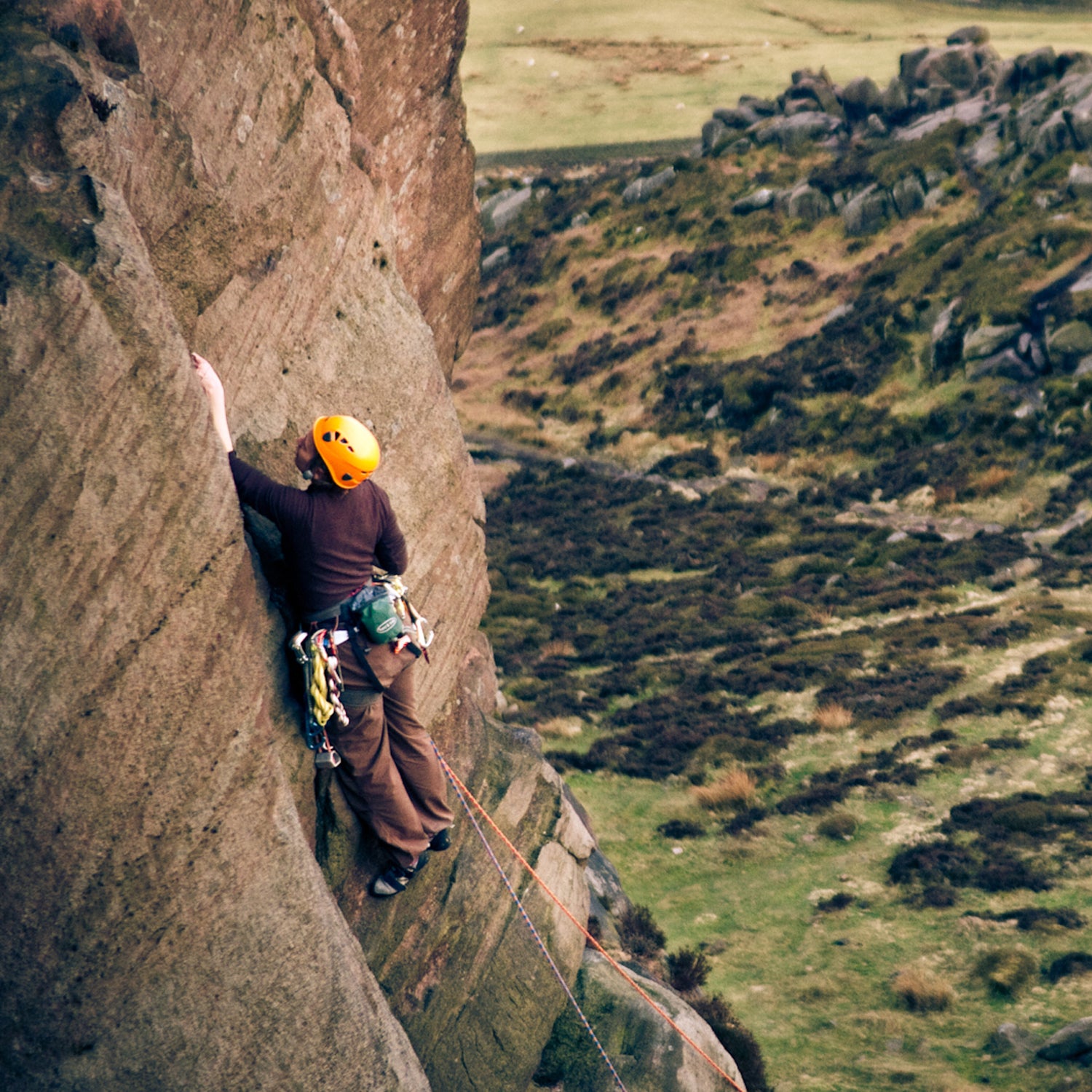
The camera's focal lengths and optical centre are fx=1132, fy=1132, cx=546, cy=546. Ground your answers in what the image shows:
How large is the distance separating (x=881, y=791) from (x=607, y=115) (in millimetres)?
88481

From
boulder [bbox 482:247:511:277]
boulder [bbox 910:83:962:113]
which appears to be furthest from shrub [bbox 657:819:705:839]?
boulder [bbox 910:83:962:113]

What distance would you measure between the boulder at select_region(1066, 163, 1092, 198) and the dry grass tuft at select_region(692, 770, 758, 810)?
1375 inches

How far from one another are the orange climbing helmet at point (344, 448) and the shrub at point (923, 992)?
9.33 metres

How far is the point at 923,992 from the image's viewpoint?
40.4ft

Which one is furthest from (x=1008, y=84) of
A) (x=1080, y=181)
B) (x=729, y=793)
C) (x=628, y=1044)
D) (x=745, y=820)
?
(x=628, y=1044)

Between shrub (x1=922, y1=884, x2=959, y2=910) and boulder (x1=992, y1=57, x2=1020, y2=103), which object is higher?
boulder (x1=992, y1=57, x2=1020, y2=103)

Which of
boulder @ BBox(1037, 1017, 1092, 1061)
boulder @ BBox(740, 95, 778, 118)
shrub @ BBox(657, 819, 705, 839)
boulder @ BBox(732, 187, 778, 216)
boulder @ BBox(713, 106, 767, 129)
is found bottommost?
shrub @ BBox(657, 819, 705, 839)

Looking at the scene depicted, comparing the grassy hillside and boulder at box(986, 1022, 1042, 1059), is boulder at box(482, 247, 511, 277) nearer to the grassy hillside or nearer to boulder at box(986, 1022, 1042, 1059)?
the grassy hillside

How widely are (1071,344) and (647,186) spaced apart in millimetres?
34743

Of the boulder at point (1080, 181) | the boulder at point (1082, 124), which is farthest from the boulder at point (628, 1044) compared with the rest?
the boulder at point (1082, 124)

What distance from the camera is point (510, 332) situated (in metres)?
59.1

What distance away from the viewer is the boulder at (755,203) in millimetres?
58781

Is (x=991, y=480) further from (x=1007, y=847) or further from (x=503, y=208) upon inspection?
(x=503, y=208)

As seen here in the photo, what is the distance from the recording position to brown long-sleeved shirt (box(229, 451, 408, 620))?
639 centimetres
